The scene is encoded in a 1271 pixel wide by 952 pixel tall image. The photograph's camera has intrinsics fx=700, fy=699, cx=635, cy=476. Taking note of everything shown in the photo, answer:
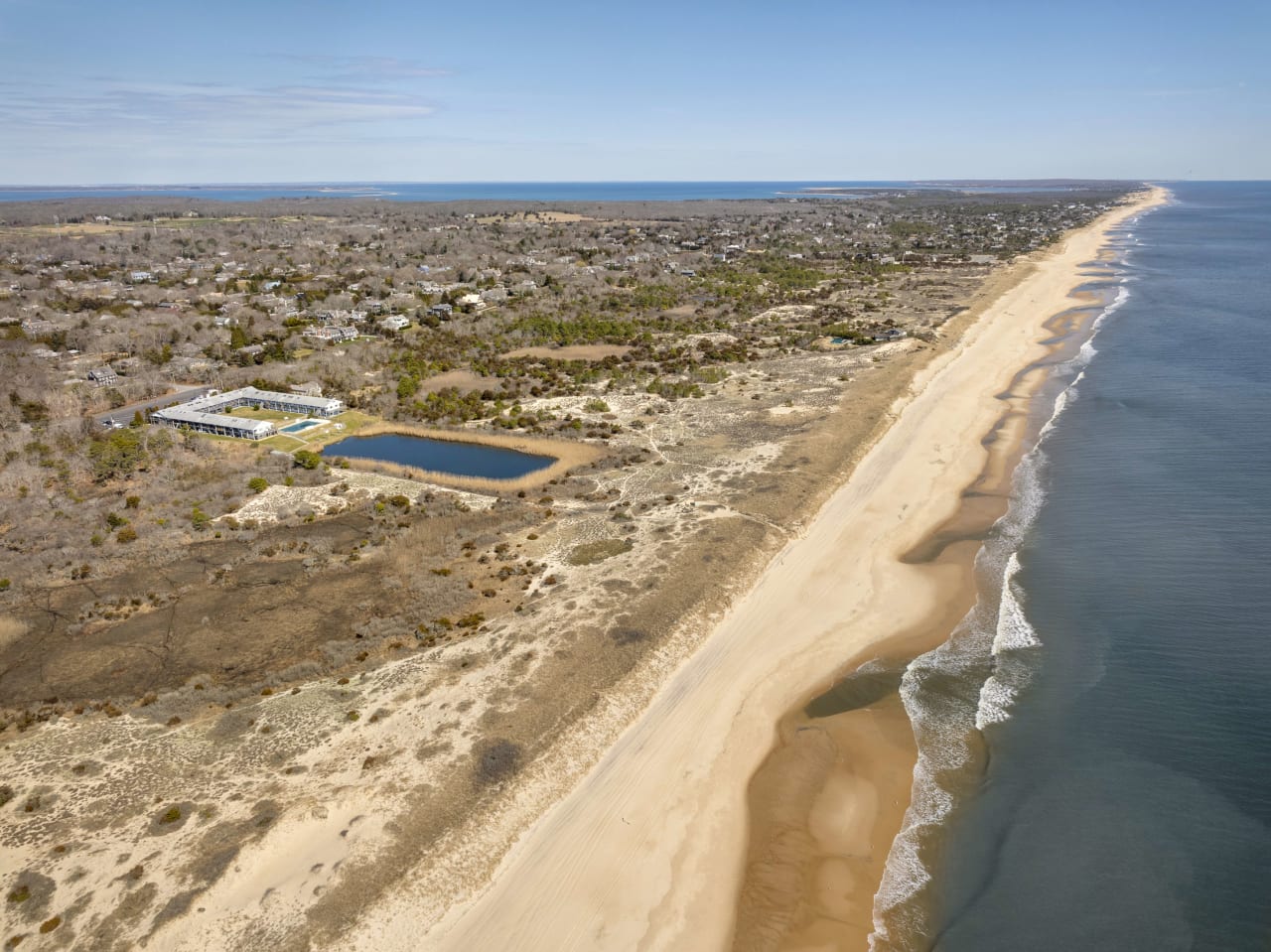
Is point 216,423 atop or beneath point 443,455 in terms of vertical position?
atop

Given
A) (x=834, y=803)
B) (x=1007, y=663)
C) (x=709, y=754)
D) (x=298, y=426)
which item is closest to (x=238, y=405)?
(x=298, y=426)

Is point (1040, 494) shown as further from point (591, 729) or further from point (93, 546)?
point (93, 546)

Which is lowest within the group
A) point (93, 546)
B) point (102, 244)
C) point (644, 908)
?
point (644, 908)

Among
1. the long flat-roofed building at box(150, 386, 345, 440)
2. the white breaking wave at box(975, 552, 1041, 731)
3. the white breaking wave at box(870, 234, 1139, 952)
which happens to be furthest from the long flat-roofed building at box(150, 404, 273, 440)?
the white breaking wave at box(975, 552, 1041, 731)

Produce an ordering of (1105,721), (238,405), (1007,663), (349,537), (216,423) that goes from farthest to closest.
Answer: (238,405) < (216,423) < (349,537) < (1007,663) < (1105,721)

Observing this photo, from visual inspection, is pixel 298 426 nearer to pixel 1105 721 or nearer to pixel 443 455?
pixel 443 455

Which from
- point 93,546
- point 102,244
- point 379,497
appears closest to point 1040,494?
point 379,497
